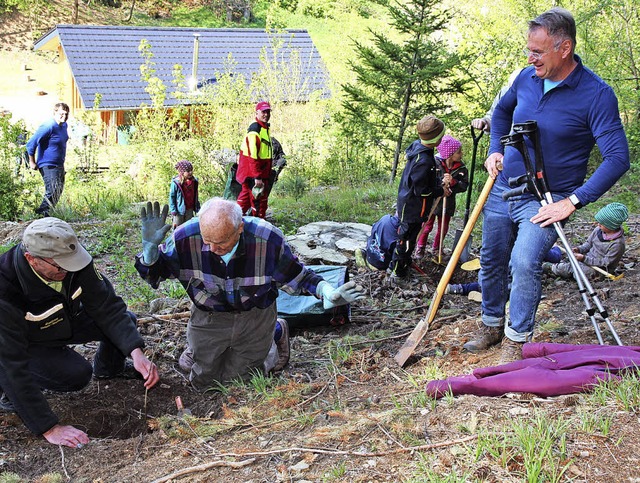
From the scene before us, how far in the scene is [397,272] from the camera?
20.5 feet

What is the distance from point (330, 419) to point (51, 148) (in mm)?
8082

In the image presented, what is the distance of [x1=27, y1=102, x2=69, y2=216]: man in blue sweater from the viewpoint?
9.45 metres

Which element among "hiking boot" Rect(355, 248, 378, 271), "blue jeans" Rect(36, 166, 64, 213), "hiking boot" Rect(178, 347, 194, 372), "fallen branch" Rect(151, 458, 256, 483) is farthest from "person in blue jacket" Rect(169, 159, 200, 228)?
"fallen branch" Rect(151, 458, 256, 483)

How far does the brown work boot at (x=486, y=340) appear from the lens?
400 centimetres

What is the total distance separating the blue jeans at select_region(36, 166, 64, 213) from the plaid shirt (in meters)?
6.61

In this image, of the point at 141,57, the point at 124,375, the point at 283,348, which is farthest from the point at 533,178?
the point at 141,57

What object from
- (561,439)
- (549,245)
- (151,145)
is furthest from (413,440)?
(151,145)

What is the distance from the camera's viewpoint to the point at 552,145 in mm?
3418

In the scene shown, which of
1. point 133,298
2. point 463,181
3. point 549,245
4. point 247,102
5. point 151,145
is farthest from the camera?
point 247,102

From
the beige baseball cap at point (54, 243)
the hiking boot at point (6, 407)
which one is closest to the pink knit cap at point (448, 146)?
the beige baseball cap at point (54, 243)

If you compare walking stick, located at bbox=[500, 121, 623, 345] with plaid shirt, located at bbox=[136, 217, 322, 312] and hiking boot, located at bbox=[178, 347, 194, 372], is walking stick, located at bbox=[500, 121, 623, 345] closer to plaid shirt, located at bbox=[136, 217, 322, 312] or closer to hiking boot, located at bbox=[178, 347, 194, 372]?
plaid shirt, located at bbox=[136, 217, 322, 312]

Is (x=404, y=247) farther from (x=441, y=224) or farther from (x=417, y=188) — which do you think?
(x=441, y=224)

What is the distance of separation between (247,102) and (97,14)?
2850 centimetres

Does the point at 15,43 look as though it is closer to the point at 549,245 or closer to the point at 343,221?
the point at 343,221
